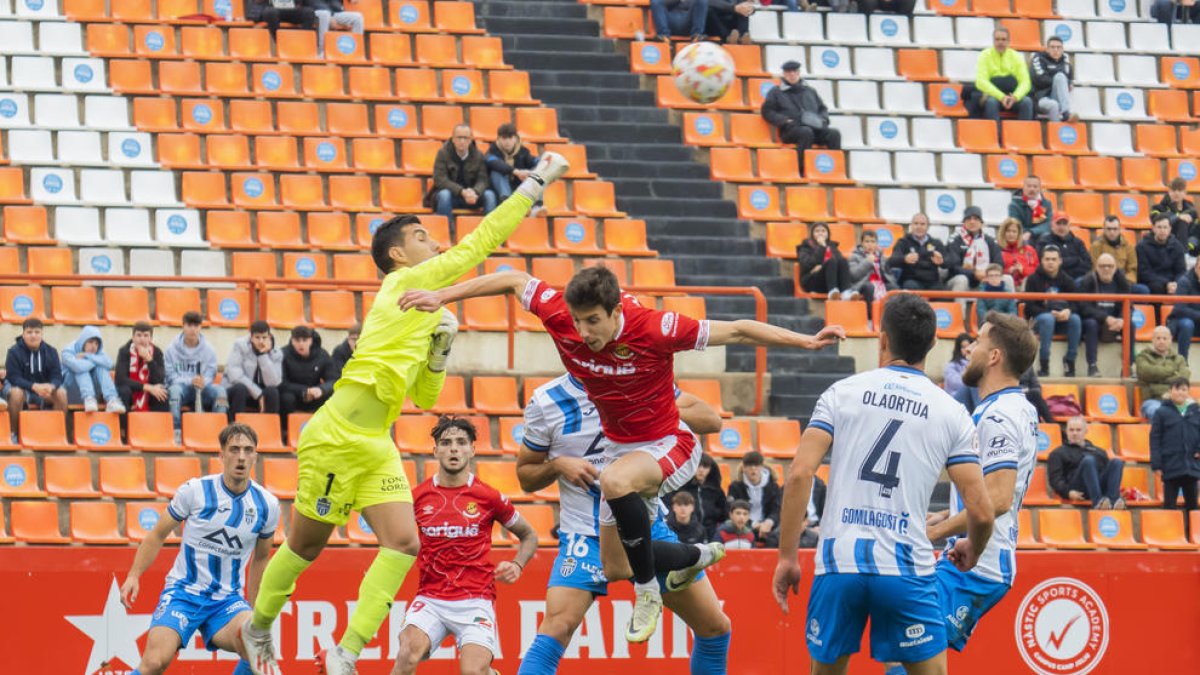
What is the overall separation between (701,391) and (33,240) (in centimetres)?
640

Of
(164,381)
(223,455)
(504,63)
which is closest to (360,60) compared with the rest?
(504,63)

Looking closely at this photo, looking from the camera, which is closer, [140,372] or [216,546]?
[216,546]

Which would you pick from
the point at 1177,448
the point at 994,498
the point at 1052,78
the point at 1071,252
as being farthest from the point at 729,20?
the point at 994,498

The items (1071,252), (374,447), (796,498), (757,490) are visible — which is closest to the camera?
(796,498)

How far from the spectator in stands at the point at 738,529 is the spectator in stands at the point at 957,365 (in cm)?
261

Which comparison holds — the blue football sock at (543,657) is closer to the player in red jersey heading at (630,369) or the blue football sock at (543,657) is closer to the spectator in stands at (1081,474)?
the player in red jersey heading at (630,369)

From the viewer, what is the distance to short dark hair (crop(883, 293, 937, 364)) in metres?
8.44

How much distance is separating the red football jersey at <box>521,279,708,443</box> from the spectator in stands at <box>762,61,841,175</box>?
11.9m

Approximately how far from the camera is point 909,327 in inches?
332

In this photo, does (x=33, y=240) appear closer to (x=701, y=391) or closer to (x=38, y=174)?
(x=38, y=174)

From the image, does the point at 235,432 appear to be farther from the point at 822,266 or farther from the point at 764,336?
the point at 822,266

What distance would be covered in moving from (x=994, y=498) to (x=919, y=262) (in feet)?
33.0

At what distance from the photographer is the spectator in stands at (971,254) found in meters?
19.0

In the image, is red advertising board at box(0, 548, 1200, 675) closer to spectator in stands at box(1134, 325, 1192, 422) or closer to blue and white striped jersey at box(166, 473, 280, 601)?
blue and white striped jersey at box(166, 473, 280, 601)
